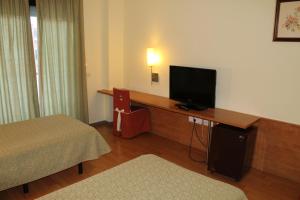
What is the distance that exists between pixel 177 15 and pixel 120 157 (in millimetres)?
2318

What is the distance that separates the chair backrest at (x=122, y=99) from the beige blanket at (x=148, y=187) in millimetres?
1968

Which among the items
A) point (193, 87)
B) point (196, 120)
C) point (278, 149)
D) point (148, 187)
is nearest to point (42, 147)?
point (148, 187)

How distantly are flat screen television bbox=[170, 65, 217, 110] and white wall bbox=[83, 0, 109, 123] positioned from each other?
1575 millimetres

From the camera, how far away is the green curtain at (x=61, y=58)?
384 centimetres

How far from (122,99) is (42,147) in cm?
168

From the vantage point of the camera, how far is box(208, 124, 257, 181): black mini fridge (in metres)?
2.92

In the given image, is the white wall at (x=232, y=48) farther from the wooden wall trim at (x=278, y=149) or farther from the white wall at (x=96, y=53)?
the white wall at (x=96, y=53)

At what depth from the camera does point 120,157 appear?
3.61 m

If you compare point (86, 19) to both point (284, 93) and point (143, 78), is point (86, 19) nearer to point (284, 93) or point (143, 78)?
point (143, 78)

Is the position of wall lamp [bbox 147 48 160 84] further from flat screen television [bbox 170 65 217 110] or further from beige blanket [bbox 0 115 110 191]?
beige blanket [bbox 0 115 110 191]

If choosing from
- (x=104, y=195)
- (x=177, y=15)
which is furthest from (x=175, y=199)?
(x=177, y=15)

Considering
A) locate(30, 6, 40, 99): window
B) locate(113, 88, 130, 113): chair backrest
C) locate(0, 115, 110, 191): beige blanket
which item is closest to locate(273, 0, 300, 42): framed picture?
locate(113, 88, 130, 113): chair backrest

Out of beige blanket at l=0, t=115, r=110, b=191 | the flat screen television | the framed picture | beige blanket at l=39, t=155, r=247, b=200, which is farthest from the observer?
the flat screen television

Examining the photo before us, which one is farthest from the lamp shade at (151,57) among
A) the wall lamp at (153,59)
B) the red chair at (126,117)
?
the red chair at (126,117)
